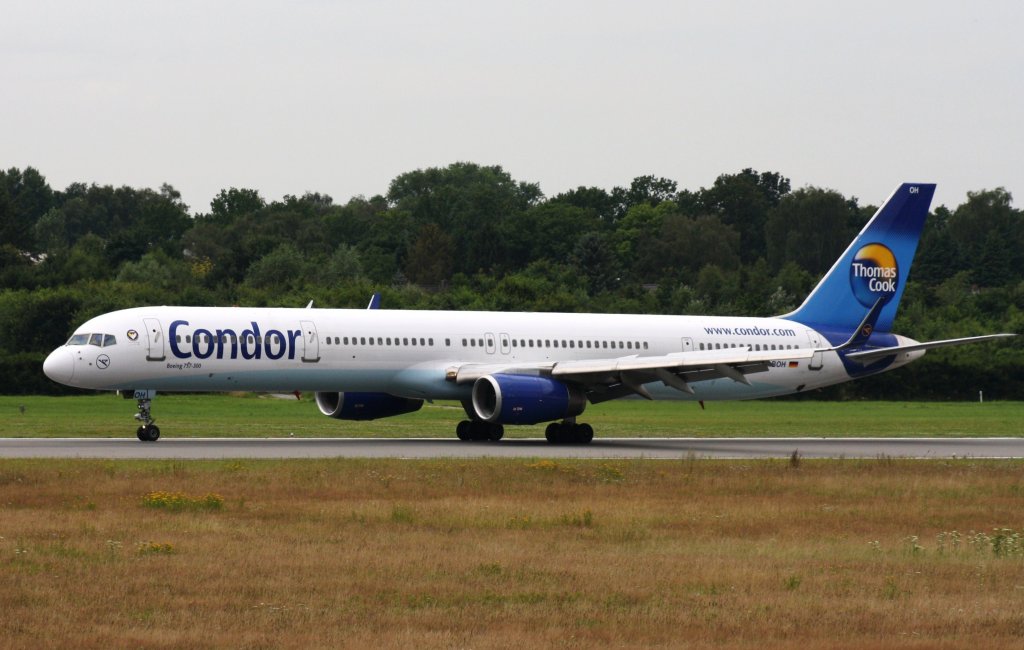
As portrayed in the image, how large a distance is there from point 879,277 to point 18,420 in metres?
27.9

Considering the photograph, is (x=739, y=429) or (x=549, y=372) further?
(x=739, y=429)

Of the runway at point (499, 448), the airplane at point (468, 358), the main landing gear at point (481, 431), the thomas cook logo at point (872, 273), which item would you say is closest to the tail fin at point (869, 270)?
the thomas cook logo at point (872, 273)

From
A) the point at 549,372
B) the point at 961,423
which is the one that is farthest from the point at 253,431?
the point at 961,423

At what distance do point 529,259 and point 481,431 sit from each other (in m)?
112

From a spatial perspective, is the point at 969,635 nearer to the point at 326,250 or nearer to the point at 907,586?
the point at 907,586

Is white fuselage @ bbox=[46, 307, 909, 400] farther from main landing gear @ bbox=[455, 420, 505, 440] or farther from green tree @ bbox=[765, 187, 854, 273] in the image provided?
green tree @ bbox=[765, 187, 854, 273]

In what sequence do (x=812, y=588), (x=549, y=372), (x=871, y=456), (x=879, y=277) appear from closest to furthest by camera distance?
(x=812, y=588)
(x=871, y=456)
(x=549, y=372)
(x=879, y=277)

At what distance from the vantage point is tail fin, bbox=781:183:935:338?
1964 inches

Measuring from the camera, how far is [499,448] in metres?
39.2

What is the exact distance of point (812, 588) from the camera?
55.3ft

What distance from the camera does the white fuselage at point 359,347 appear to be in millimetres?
38719

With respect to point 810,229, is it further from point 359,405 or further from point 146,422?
point 146,422

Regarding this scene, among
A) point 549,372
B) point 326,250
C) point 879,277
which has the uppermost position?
point 326,250

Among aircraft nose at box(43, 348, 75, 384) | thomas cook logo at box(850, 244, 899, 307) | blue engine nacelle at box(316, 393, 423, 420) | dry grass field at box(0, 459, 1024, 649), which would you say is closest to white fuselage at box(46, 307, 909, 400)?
aircraft nose at box(43, 348, 75, 384)
